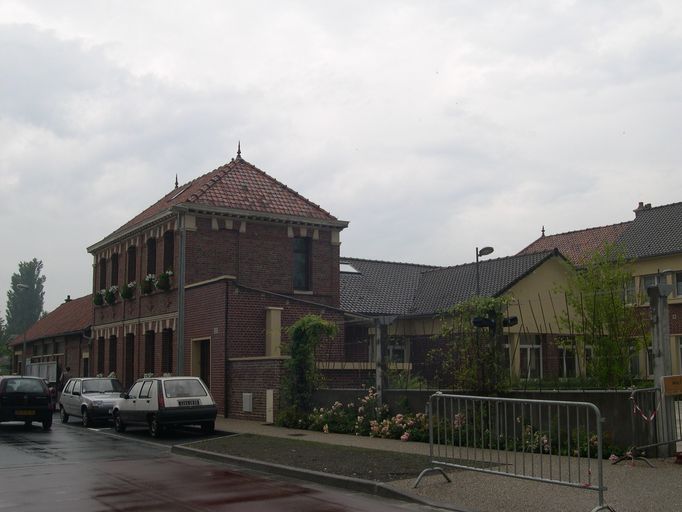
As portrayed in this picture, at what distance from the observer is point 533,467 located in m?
10.1

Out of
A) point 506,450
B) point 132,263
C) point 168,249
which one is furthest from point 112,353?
point 506,450

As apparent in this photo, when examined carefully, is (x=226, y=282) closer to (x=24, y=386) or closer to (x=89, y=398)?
(x=89, y=398)

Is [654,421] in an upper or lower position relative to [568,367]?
lower

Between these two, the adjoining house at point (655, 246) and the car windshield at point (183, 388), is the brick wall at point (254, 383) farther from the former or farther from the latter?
the adjoining house at point (655, 246)

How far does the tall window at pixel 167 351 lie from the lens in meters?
31.3

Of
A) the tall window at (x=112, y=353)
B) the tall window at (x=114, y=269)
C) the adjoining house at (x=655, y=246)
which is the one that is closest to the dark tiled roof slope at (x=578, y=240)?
the adjoining house at (x=655, y=246)

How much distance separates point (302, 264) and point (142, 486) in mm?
21399

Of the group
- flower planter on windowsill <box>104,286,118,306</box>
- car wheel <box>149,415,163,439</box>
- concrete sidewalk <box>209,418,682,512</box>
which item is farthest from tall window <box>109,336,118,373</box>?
concrete sidewalk <box>209,418,682,512</box>

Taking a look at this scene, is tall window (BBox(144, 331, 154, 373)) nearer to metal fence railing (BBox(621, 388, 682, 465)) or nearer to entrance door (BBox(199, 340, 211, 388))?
entrance door (BBox(199, 340, 211, 388))

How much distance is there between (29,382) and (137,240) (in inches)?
491

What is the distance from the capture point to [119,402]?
71.6ft

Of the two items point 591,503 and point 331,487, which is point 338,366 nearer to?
point 331,487

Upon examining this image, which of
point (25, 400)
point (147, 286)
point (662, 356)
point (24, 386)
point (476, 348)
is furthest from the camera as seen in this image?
point (147, 286)

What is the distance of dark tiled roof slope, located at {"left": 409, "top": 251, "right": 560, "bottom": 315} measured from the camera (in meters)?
34.1
